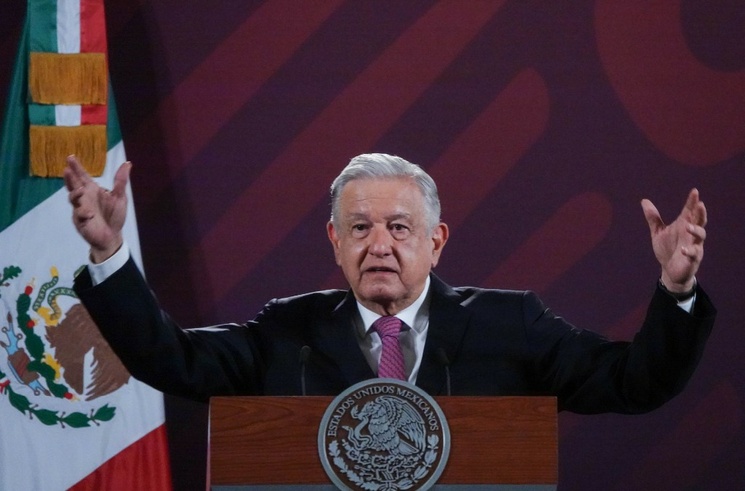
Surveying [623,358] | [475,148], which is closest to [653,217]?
[623,358]

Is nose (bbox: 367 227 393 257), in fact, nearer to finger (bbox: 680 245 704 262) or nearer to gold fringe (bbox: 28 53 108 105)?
finger (bbox: 680 245 704 262)

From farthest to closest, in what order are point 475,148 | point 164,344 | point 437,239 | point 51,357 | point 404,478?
1. point 475,148
2. point 51,357
3. point 437,239
4. point 164,344
5. point 404,478

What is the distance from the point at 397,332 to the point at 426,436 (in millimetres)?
549

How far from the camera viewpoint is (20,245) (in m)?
3.37

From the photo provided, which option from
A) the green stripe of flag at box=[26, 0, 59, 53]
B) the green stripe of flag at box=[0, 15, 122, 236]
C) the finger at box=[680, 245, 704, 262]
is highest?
the green stripe of flag at box=[26, 0, 59, 53]

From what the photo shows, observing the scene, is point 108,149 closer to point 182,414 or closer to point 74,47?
point 74,47

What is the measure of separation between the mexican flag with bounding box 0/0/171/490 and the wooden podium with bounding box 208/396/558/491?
5.80ft

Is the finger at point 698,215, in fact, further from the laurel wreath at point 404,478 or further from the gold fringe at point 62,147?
the gold fringe at point 62,147

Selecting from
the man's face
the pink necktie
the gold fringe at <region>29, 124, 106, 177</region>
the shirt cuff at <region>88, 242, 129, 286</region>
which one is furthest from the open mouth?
the gold fringe at <region>29, 124, 106, 177</region>

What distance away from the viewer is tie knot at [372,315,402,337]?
7.18 ft

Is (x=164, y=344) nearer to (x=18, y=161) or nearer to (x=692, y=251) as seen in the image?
(x=692, y=251)

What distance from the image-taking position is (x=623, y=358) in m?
2.05

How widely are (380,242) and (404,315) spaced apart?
19 centimetres

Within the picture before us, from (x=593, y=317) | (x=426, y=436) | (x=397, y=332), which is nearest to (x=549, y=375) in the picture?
(x=397, y=332)
